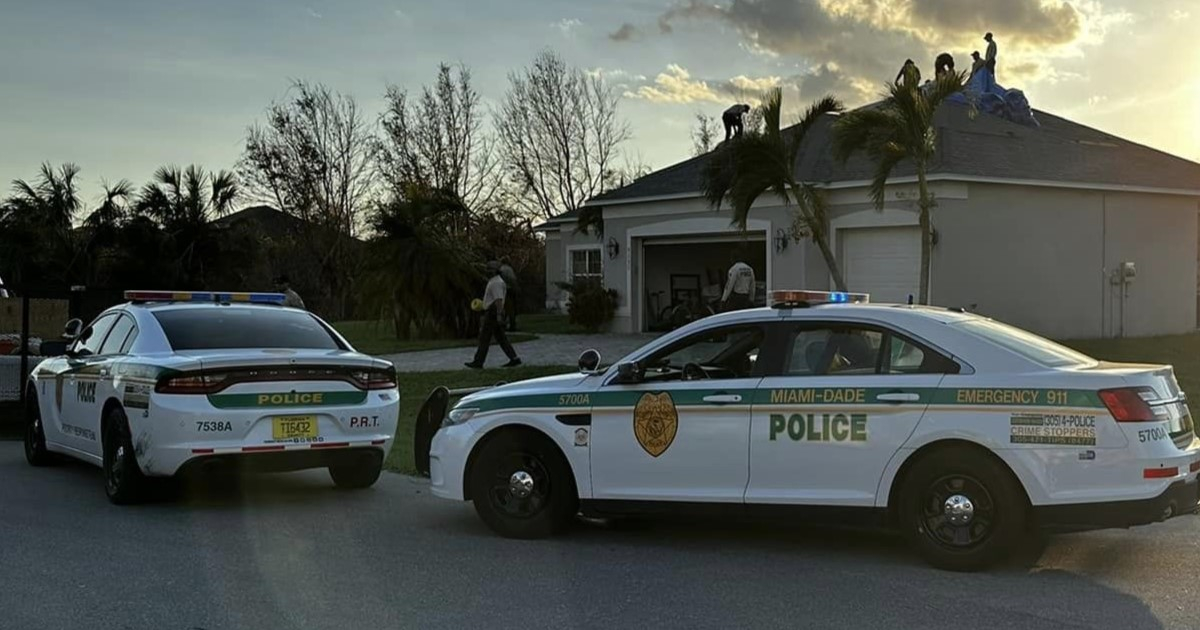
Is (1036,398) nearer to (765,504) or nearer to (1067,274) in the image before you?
(765,504)

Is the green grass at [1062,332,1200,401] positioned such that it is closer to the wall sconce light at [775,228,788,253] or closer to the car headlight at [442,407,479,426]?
the wall sconce light at [775,228,788,253]

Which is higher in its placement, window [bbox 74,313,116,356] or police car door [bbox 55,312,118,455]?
window [bbox 74,313,116,356]

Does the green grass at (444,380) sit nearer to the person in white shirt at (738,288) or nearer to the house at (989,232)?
the person in white shirt at (738,288)

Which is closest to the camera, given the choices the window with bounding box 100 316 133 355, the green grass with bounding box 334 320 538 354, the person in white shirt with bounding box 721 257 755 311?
the window with bounding box 100 316 133 355

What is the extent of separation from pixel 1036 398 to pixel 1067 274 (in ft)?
53.1

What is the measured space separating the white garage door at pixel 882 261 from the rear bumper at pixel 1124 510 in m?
13.9

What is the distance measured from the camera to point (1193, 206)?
75.9 ft

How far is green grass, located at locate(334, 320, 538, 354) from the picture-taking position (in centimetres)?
2233

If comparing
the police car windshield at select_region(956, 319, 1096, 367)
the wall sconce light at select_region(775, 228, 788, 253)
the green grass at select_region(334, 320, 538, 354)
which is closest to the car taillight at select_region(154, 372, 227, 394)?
the police car windshield at select_region(956, 319, 1096, 367)

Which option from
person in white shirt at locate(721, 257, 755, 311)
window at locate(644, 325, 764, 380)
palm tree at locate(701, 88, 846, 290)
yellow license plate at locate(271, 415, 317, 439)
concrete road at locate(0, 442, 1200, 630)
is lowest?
concrete road at locate(0, 442, 1200, 630)

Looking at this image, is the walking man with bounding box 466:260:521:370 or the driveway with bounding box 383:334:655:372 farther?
the driveway with bounding box 383:334:655:372

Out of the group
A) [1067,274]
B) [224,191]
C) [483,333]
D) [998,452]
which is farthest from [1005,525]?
[224,191]

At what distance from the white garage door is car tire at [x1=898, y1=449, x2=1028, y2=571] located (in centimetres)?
1396

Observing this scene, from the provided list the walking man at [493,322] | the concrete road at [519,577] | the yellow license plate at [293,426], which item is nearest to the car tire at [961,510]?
the concrete road at [519,577]
